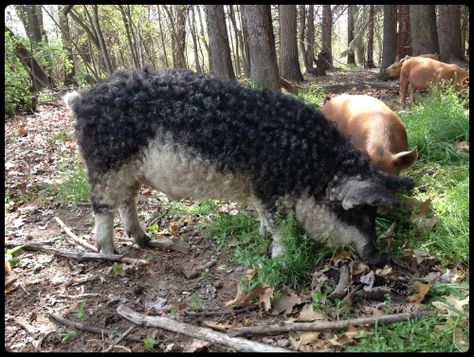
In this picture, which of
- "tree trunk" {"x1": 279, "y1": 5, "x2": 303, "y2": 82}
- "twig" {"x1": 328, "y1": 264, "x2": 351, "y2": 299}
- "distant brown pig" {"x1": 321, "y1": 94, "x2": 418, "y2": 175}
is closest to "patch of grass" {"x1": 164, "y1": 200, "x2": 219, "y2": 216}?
"distant brown pig" {"x1": 321, "y1": 94, "x2": 418, "y2": 175}

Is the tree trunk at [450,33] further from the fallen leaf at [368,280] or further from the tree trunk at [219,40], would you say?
the fallen leaf at [368,280]

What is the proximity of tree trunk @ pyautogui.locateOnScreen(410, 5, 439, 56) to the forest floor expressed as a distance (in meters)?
7.73

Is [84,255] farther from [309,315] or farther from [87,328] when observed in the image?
[309,315]

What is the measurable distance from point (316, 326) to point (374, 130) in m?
2.56

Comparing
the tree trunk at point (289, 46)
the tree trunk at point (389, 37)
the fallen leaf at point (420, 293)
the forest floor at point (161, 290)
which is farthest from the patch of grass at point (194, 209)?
the tree trunk at point (389, 37)

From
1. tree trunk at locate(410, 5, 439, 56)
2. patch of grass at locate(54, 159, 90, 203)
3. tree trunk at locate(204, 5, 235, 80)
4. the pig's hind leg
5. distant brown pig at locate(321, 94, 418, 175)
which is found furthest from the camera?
tree trunk at locate(410, 5, 439, 56)

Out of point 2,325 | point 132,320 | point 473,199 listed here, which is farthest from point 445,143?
point 2,325

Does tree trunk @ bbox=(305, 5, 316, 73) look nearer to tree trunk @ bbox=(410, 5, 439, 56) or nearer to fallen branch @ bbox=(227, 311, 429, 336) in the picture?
tree trunk @ bbox=(410, 5, 439, 56)

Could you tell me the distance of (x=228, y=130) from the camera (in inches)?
138

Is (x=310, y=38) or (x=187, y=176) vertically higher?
(x=310, y=38)

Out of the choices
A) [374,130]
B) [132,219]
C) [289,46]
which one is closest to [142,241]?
[132,219]

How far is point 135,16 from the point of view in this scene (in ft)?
62.1

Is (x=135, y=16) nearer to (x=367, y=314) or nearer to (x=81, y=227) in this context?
(x=81, y=227)

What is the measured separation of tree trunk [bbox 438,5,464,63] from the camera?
10766 millimetres
